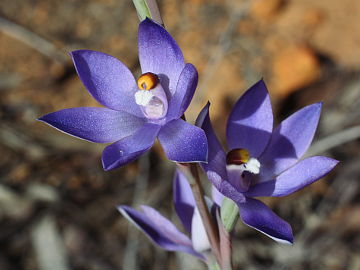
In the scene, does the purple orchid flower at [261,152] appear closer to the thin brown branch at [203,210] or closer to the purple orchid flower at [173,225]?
the thin brown branch at [203,210]

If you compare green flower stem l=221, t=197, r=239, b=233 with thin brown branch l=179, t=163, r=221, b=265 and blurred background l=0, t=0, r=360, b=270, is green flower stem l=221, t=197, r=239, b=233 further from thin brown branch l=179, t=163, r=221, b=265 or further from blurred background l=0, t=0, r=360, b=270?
blurred background l=0, t=0, r=360, b=270

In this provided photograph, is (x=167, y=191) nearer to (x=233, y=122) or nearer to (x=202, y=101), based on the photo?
(x=202, y=101)

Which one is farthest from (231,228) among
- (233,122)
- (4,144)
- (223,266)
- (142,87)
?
(4,144)

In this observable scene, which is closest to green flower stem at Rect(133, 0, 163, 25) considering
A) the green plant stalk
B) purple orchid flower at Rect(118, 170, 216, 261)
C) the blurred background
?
the green plant stalk

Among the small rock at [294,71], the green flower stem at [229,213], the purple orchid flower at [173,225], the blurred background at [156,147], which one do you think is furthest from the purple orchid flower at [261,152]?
the small rock at [294,71]

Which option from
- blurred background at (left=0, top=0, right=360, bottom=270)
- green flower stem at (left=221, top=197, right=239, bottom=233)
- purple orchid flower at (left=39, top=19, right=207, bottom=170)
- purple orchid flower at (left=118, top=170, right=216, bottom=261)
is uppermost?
purple orchid flower at (left=39, top=19, right=207, bottom=170)

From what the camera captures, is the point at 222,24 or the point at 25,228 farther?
the point at 222,24

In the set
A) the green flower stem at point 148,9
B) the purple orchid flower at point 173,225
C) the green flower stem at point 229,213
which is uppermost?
the green flower stem at point 148,9
